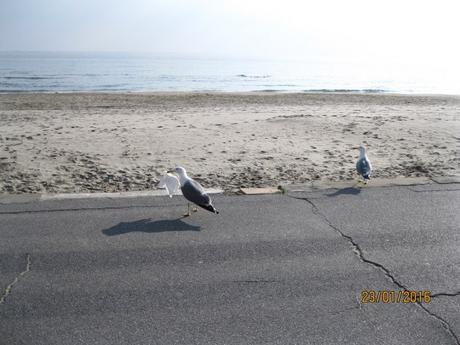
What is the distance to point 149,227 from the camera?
5.98 metres

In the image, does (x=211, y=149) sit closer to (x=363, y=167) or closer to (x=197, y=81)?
(x=363, y=167)

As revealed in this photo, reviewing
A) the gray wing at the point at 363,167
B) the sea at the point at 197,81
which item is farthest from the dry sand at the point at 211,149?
the sea at the point at 197,81

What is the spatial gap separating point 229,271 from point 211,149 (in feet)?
21.6

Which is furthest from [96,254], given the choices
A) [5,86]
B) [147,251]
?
[5,86]

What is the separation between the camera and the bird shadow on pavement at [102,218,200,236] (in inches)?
230

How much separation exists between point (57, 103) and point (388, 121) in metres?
16.5

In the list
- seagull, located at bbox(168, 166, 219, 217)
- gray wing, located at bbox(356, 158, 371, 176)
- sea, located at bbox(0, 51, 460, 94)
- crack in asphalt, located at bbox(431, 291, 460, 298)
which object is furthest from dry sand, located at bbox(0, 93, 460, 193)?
sea, located at bbox(0, 51, 460, 94)

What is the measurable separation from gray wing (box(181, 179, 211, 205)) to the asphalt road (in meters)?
0.28

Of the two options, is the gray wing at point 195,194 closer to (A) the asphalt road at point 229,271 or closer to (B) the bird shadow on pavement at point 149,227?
(A) the asphalt road at point 229,271

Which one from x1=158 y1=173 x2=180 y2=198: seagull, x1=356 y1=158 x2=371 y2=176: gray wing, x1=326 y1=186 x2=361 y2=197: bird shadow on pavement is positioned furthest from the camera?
x1=356 y1=158 x2=371 y2=176: gray wing

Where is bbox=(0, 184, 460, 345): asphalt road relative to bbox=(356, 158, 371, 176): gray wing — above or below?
below
